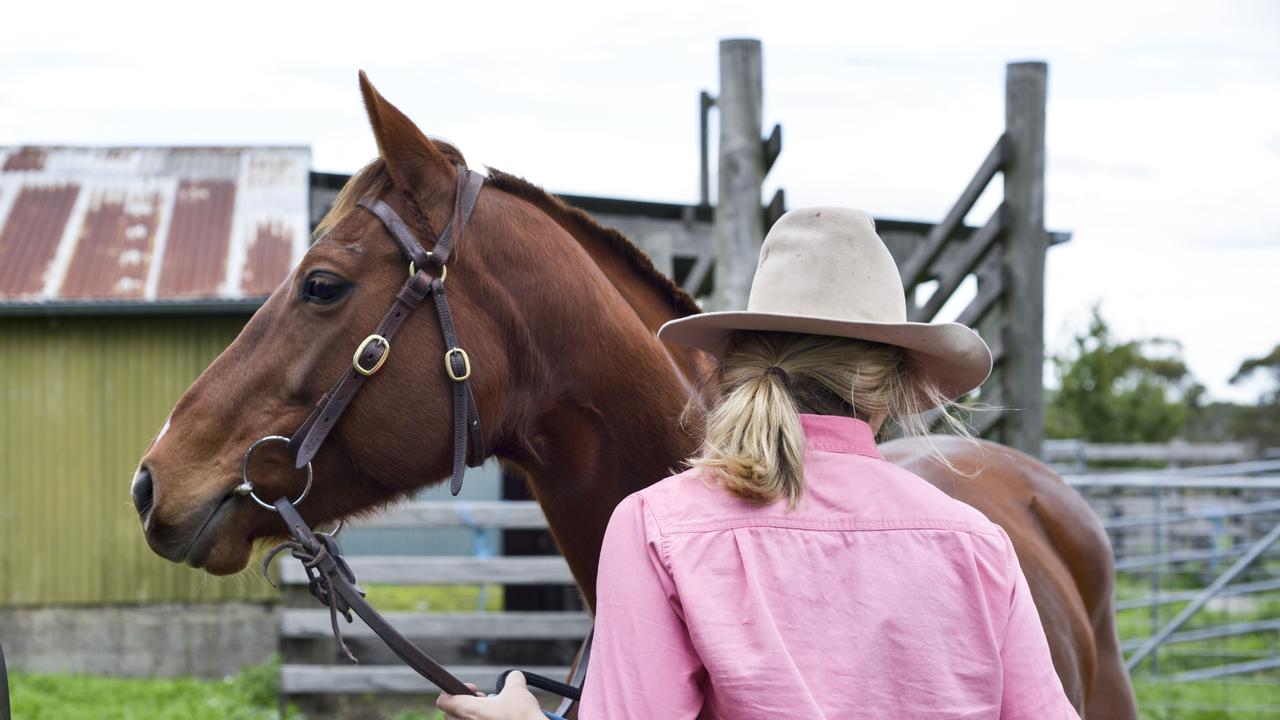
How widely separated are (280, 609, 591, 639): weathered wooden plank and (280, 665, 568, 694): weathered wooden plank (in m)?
0.21

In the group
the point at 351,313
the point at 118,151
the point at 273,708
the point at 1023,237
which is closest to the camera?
the point at 351,313

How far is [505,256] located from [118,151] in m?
10.7

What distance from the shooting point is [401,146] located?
2.06 m

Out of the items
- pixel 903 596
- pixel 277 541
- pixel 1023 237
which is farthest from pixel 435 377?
pixel 1023 237

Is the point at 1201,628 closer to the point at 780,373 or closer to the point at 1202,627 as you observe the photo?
the point at 1202,627

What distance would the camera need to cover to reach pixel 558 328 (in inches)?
83.0

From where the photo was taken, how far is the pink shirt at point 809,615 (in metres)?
1.27

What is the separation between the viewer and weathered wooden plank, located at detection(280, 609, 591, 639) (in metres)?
6.50

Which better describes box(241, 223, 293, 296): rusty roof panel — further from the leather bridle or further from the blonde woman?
the blonde woman

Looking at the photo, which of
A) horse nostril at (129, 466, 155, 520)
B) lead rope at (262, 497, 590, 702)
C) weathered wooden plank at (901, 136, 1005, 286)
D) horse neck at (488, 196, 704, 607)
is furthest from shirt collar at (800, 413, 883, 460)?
weathered wooden plank at (901, 136, 1005, 286)

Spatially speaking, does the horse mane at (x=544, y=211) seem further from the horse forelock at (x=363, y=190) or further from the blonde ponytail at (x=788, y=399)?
the blonde ponytail at (x=788, y=399)

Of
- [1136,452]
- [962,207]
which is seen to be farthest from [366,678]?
[1136,452]

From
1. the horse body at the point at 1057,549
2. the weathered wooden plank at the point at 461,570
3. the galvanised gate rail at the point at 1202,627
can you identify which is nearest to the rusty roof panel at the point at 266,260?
the weathered wooden plank at the point at 461,570

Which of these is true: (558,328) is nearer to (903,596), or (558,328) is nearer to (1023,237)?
(903,596)
